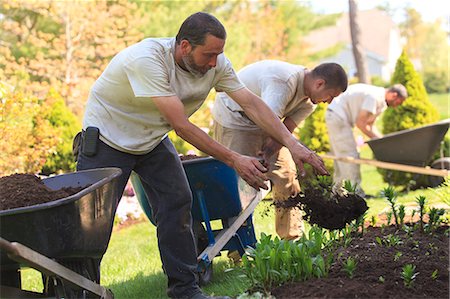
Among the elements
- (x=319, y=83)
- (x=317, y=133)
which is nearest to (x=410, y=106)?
(x=317, y=133)

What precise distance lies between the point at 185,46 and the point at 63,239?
128cm

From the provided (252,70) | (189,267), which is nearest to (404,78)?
(252,70)

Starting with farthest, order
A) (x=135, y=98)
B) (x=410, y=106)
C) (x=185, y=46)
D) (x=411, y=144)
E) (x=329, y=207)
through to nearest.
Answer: (x=410, y=106) < (x=411, y=144) < (x=329, y=207) < (x=135, y=98) < (x=185, y=46)

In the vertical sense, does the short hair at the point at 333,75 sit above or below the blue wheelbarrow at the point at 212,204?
above

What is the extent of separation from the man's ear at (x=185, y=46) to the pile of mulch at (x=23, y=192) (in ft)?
3.15

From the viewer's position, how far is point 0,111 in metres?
6.59

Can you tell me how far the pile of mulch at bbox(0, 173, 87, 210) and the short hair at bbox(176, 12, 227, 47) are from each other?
39.4 inches

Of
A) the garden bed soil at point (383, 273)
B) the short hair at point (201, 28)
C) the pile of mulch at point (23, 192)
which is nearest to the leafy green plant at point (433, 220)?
the garden bed soil at point (383, 273)

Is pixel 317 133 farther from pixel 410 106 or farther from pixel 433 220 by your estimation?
pixel 433 220

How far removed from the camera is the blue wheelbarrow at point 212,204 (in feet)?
16.0

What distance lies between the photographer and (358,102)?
31.1 feet

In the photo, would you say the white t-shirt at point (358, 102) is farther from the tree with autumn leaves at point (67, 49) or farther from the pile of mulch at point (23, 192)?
the pile of mulch at point (23, 192)

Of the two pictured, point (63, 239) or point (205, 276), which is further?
point (205, 276)

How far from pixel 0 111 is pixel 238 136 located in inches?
88.2
